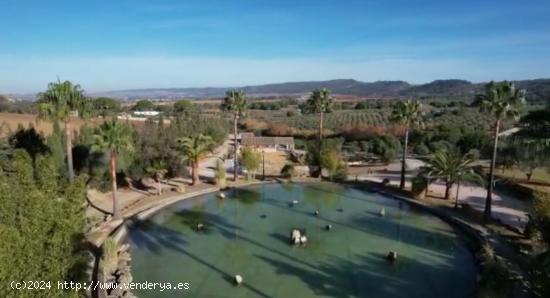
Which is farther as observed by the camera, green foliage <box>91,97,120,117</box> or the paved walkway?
green foliage <box>91,97,120,117</box>

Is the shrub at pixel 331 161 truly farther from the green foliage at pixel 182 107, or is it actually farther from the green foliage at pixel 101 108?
the green foliage at pixel 182 107

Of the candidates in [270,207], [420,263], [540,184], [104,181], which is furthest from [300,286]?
[540,184]

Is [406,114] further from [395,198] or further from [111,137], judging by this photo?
[111,137]

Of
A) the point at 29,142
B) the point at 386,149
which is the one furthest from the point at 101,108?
the point at 386,149

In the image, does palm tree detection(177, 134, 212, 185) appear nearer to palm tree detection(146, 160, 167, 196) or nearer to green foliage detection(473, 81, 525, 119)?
palm tree detection(146, 160, 167, 196)

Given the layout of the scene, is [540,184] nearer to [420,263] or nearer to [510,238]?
[510,238]

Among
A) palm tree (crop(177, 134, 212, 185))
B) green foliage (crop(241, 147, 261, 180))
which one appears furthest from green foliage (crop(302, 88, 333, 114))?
palm tree (crop(177, 134, 212, 185))

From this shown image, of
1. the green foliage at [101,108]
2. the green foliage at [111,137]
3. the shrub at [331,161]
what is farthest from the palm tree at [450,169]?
the green foliage at [101,108]
